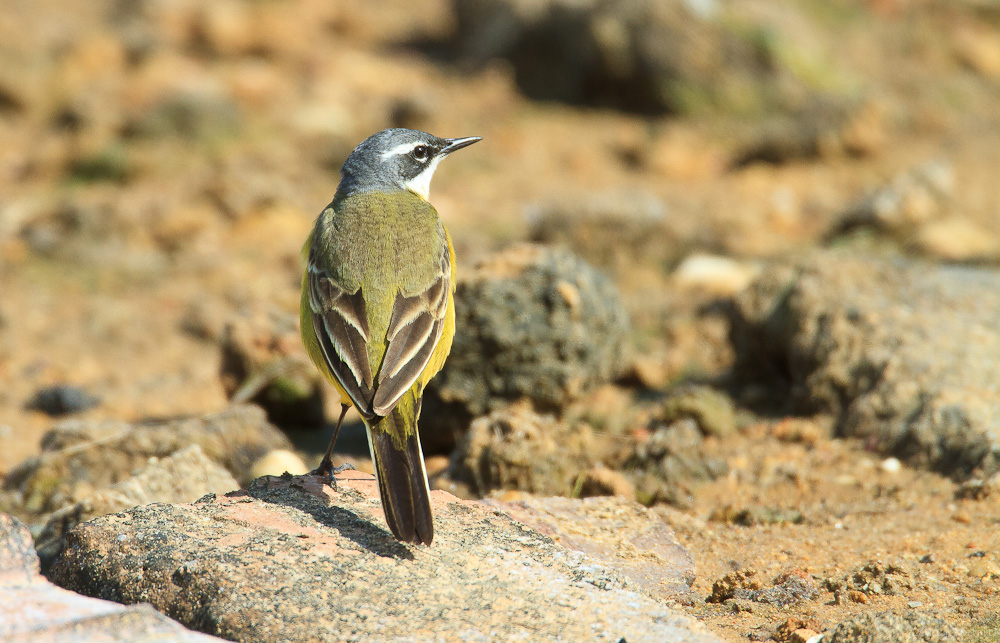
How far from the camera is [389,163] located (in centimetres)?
645

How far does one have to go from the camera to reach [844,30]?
49.4 feet

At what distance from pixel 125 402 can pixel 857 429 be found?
5.09 meters

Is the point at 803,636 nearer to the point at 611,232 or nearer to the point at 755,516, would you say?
the point at 755,516

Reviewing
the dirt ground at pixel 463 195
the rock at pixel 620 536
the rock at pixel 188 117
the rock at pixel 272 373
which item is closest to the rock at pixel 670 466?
the dirt ground at pixel 463 195

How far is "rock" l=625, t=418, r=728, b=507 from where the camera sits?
18.9ft

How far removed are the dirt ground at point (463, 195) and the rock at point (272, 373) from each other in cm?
44

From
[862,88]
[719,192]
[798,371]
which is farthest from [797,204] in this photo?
[798,371]

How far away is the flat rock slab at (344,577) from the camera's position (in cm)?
352

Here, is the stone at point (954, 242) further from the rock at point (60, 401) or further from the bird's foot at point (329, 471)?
the rock at point (60, 401)

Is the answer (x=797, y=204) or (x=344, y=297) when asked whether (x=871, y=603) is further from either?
(x=797, y=204)

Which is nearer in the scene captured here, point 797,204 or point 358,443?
point 358,443

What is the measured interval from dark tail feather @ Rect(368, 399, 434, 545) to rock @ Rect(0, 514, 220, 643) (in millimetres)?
904

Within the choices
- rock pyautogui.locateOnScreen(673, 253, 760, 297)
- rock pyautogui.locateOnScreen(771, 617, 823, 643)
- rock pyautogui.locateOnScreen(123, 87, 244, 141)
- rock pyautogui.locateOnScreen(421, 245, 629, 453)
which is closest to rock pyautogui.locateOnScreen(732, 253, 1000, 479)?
rock pyautogui.locateOnScreen(421, 245, 629, 453)

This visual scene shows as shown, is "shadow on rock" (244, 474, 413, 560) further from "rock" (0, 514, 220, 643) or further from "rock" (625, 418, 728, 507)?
"rock" (625, 418, 728, 507)
